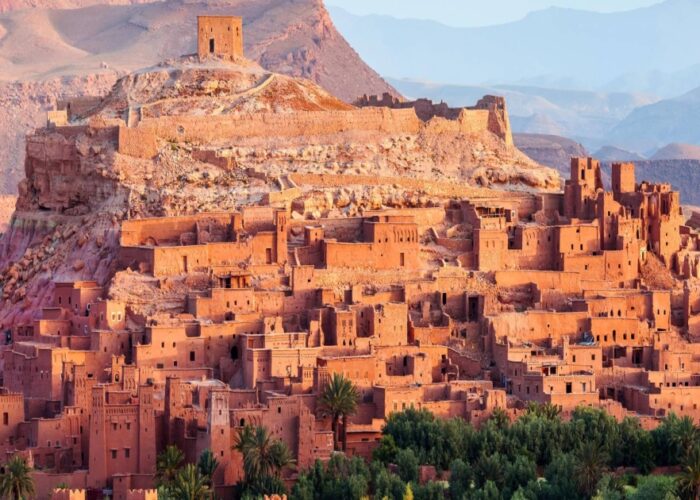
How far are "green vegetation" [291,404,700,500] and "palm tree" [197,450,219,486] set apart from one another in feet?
6.24

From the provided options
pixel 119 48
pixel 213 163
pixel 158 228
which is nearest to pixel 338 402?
pixel 158 228

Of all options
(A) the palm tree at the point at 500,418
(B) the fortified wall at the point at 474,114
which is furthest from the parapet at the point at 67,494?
(B) the fortified wall at the point at 474,114

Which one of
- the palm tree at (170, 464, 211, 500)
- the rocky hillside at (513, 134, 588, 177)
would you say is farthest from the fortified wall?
the rocky hillside at (513, 134, 588, 177)

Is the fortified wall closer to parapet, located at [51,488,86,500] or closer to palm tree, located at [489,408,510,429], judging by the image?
palm tree, located at [489,408,510,429]

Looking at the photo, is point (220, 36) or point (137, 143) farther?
point (220, 36)

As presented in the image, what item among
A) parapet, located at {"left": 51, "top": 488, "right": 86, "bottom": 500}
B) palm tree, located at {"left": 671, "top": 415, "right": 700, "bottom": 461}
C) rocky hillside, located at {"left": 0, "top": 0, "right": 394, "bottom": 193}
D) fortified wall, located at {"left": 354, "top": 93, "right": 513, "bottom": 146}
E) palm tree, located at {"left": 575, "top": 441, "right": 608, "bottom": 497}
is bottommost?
parapet, located at {"left": 51, "top": 488, "right": 86, "bottom": 500}

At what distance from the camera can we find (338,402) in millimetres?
60781

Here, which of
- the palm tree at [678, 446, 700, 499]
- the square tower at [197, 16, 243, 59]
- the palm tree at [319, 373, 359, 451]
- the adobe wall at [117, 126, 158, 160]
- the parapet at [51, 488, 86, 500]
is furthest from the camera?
the square tower at [197, 16, 243, 59]

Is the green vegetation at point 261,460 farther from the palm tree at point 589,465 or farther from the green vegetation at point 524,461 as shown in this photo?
the palm tree at point 589,465

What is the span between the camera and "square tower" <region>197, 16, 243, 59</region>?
261 ft

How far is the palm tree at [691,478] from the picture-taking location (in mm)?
58000

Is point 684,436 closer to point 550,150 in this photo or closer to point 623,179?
point 623,179

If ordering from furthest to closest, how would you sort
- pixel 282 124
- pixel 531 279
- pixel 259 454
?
pixel 282 124, pixel 531 279, pixel 259 454

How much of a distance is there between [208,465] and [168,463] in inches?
37.5
